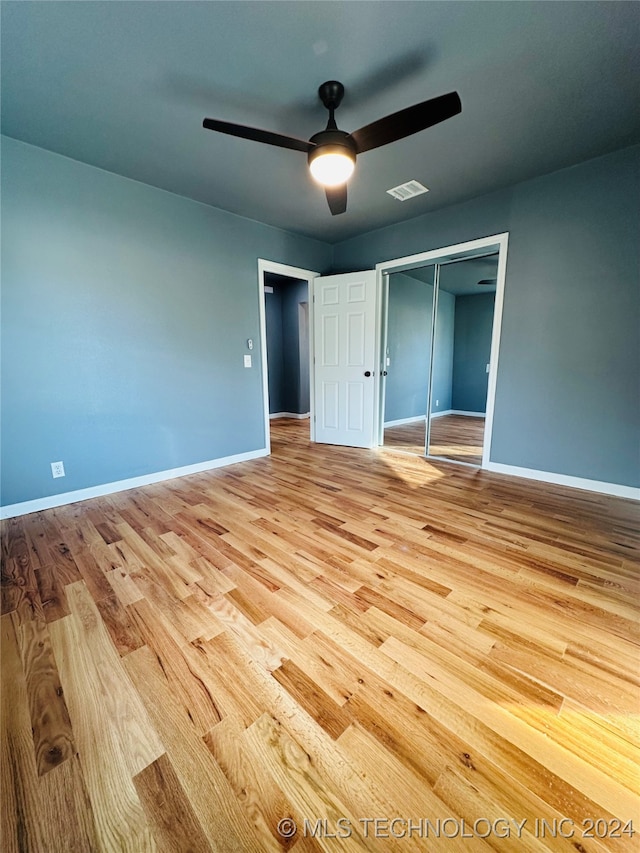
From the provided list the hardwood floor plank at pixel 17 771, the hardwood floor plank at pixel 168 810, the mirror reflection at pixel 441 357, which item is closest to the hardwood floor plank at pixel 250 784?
the hardwood floor plank at pixel 168 810

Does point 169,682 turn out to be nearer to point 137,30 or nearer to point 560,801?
point 560,801

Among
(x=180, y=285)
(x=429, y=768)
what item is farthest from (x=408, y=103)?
(x=429, y=768)

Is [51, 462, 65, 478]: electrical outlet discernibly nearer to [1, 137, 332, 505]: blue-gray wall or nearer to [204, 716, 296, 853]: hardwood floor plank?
[1, 137, 332, 505]: blue-gray wall

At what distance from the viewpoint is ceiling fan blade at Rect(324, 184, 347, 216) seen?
2125 mm

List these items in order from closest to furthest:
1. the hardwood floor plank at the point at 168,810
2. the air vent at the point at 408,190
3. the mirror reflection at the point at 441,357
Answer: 1. the hardwood floor plank at the point at 168,810
2. the air vent at the point at 408,190
3. the mirror reflection at the point at 441,357

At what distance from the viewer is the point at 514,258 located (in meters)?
3.02

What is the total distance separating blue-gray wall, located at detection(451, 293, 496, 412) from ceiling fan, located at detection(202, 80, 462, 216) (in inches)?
224

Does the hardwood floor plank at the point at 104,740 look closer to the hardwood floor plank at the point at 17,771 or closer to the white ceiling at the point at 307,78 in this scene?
the hardwood floor plank at the point at 17,771

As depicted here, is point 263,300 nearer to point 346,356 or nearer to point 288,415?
point 346,356

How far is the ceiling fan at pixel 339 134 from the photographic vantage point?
151cm

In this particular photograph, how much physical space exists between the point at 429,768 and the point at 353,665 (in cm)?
37

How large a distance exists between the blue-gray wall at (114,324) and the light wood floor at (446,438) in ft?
8.02

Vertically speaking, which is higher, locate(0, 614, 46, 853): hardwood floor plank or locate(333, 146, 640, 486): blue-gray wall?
locate(333, 146, 640, 486): blue-gray wall

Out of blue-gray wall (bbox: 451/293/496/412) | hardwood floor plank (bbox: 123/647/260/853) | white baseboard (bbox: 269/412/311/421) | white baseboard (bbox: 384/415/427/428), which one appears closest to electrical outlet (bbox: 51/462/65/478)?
hardwood floor plank (bbox: 123/647/260/853)
